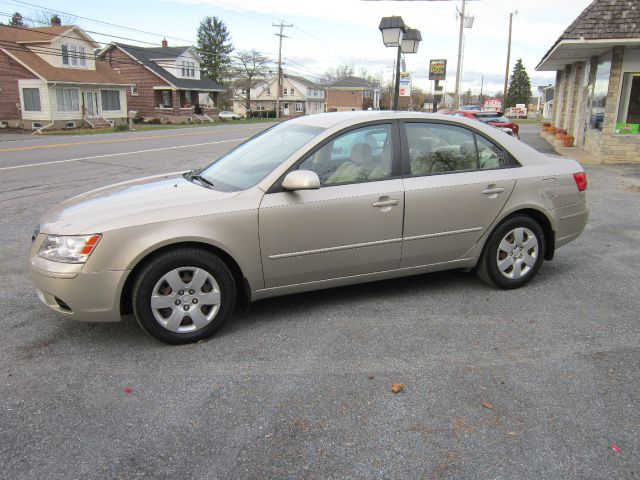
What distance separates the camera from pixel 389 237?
4477 mm

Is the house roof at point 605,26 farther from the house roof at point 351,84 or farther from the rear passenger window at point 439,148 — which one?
the house roof at point 351,84

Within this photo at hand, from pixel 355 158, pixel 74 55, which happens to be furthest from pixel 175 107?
pixel 355 158

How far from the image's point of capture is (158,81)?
→ 53719 mm

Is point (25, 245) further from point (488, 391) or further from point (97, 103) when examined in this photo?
point (97, 103)

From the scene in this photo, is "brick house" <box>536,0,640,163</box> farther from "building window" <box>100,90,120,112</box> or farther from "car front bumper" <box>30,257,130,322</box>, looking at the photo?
"building window" <box>100,90,120,112</box>

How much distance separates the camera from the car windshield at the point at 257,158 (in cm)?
434

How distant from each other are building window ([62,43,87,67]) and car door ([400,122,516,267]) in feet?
139

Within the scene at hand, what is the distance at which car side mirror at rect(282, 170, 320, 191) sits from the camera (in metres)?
3.97

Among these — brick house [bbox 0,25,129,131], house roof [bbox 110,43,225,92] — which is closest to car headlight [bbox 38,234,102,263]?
brick house [bbox 0,25,129,131]

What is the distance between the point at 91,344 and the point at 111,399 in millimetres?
849

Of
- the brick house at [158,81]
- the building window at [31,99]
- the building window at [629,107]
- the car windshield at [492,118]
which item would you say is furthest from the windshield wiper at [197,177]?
the brick house at [158,81]

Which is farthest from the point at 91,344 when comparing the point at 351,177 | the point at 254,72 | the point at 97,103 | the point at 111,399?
the point at 254,72

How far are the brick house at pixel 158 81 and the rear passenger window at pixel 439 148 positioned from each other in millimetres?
50413

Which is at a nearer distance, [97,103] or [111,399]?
[111,399]
